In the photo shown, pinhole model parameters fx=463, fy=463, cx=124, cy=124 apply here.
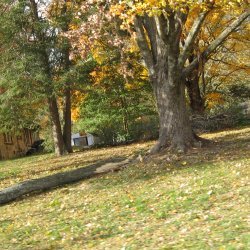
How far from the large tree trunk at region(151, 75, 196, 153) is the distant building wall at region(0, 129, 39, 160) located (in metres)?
21.7

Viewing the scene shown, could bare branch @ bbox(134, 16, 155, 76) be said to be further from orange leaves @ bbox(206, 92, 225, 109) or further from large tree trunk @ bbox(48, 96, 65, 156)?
orange leaves @ bbox(206, 92, 225, 109)

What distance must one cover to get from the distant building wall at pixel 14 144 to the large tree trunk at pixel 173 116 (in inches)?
855

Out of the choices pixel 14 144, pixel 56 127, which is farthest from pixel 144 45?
pixel 14 144

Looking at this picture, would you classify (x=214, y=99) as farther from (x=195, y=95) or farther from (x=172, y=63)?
(x=172, y=63)

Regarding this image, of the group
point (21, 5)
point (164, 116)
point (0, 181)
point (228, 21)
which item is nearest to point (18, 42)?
point (21, 5)

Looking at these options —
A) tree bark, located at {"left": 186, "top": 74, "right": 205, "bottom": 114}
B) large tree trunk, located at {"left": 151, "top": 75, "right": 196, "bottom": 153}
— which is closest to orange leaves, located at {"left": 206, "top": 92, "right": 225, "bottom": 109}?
tree bark, located at {"left": 186, "top": 74, "right": 205, "bottom": 114}

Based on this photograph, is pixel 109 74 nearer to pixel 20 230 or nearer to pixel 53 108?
pixel 53 108

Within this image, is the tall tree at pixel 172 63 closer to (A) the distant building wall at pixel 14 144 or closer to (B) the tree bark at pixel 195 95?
(B) the tree bark at pixel 195 95

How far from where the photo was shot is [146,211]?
332 inches

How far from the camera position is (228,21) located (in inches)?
1089

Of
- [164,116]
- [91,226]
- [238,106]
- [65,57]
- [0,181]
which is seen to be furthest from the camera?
[238,106]

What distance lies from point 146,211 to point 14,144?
34.4 meters

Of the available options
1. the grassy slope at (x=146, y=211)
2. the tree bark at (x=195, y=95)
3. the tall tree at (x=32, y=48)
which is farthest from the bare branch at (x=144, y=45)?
the tree bark at (x=195, y=95)

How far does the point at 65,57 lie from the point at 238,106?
460 inches
